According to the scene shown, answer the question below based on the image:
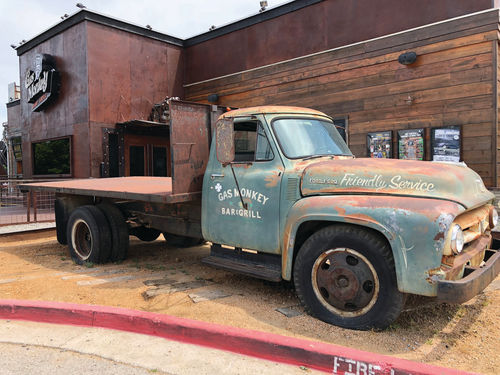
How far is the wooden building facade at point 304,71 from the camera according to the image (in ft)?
26.6

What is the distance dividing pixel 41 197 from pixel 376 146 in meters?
8.97

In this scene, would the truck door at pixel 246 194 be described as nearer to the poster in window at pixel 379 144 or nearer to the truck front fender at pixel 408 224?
the truck front fender at pixel 408 224

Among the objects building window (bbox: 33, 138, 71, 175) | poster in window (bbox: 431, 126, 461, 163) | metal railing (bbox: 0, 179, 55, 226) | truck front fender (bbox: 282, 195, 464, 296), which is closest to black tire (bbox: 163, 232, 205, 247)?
metal railing (bbox: 0, 179, 55, 226)

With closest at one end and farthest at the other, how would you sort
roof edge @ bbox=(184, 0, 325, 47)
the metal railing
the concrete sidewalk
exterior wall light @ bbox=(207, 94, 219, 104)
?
the concrete sidewalk < the metal railing < roof edge @ bbox=(184, 0, 325, 47) < exterior wall light @ bbox=(207, 94, 219, 104)

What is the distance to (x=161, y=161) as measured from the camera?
1462 cm

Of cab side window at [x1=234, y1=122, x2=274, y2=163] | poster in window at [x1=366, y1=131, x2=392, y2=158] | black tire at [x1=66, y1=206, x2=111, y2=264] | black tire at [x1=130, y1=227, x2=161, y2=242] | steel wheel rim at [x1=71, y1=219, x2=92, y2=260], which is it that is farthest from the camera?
poster in window at [x1=366, y1=131, x2=392, y2=158]

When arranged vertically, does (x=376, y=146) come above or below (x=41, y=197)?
above

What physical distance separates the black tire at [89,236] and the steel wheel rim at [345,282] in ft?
12.4

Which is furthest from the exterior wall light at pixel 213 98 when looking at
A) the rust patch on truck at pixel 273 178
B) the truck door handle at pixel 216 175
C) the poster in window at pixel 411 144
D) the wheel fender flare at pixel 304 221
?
the wheel fender flare at pixel 304 221

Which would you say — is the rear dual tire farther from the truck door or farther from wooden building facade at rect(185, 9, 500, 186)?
wooden building facade at rect(185, 9, 500, 186)

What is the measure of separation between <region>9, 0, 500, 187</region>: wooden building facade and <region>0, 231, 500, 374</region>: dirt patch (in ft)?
15.9

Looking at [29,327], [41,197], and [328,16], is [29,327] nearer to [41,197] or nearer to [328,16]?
[41,197]

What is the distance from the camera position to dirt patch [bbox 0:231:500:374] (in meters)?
3.28

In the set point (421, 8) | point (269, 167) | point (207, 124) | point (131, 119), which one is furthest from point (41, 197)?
point (421, 8)
